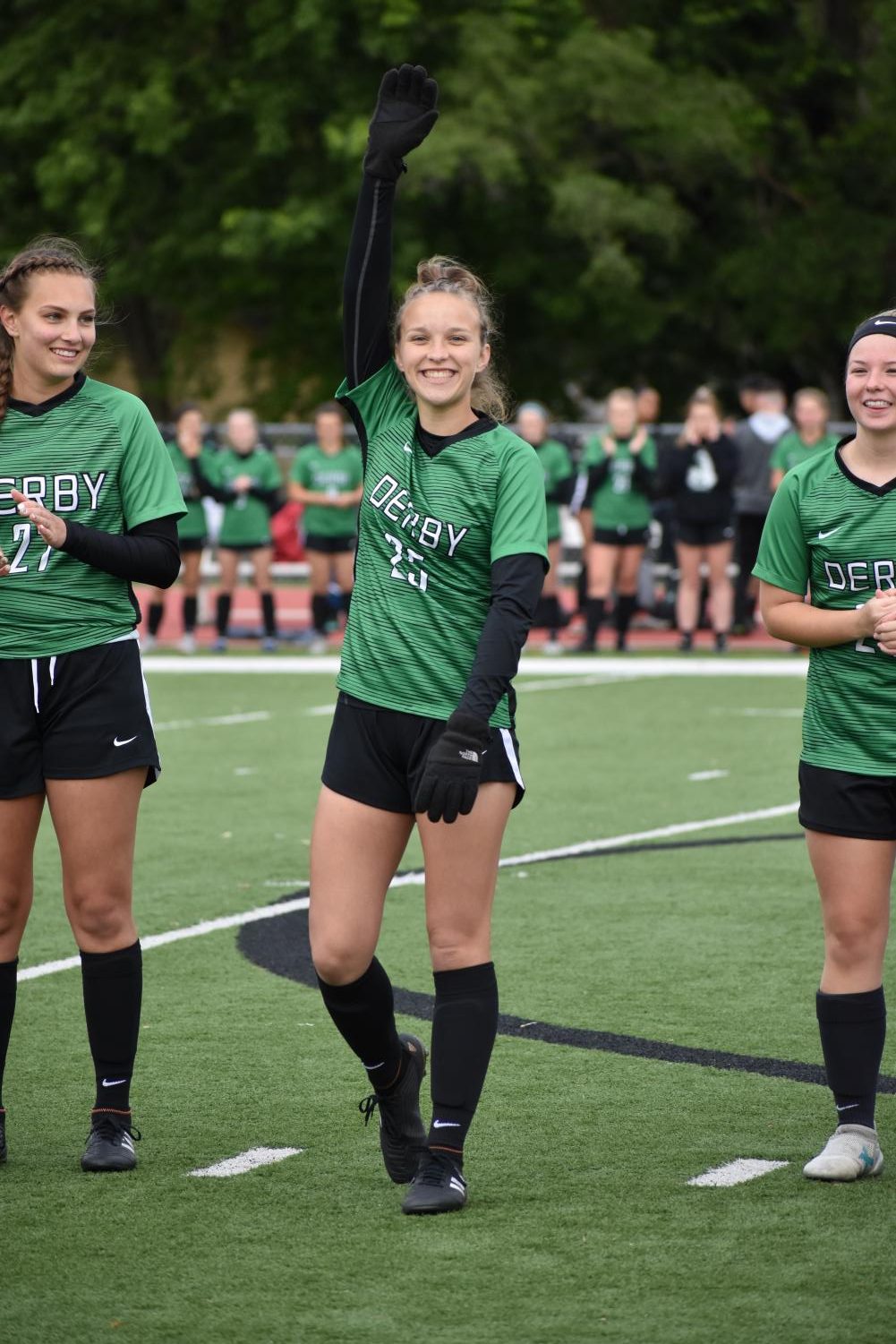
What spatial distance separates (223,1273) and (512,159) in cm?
2633

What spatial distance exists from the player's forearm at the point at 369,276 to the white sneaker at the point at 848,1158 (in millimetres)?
2055

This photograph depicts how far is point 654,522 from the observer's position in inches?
840

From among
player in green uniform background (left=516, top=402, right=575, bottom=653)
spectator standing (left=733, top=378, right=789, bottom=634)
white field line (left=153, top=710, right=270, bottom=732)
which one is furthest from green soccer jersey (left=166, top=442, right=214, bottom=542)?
spectator standing (left=733, top=378, right=789, bottom=634)

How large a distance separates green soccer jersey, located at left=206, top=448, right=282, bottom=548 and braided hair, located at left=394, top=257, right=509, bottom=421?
540 inches

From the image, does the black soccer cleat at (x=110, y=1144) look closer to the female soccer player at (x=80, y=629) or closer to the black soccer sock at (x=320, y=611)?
the female soccer player at (x=80, y=629)

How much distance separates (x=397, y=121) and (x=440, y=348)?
556 millimetres

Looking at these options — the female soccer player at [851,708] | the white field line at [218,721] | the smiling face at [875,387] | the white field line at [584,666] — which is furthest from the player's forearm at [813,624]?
the white field line at [584,666]

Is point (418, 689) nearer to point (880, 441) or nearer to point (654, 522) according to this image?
point (880, 441)

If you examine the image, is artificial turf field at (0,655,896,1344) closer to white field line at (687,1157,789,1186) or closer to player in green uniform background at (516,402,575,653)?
white field line at (687,1157,789,1186)

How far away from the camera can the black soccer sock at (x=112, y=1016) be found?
5047 millimetres

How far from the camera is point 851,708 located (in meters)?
4.93

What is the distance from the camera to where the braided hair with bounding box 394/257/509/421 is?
482cm

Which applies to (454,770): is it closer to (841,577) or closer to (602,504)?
(841,577)

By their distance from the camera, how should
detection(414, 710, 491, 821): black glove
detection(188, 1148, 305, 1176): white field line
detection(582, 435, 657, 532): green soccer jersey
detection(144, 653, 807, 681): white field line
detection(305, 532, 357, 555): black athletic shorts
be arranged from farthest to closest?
detection(305, 532, 357, 555): black athletic shorts → detection(582, 435, 657, 532): green soccer jersey → detection(144, 653, 807, 681): white field line → detection(188, 1148, 305, 1176): white field line → detection(414, 710, 491, 821): black glove
